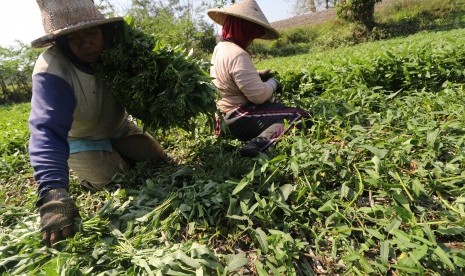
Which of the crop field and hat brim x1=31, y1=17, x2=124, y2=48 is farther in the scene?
hat brim x1=31, y1=17, x2=124, y2=48

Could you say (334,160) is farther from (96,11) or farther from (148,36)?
(96,11)

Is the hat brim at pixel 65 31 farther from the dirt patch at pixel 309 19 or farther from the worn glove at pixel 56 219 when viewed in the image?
the dirt patch at pixel 309 19

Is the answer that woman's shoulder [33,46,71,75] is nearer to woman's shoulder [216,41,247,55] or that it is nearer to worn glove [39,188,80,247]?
worn glove [39,188,80,247]

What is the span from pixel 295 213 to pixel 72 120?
1478mm

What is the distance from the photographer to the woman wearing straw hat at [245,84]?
2695 mm

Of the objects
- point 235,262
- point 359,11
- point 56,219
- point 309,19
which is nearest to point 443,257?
point 235,262

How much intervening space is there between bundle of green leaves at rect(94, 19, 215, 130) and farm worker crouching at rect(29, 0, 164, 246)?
12 centimetres

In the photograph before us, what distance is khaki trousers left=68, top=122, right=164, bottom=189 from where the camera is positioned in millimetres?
2586

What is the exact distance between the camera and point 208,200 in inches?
73.8

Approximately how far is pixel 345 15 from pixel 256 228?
1811cm

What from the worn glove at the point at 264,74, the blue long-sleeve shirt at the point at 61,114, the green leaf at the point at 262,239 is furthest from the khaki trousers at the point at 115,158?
the green leaf at the point at 262,239

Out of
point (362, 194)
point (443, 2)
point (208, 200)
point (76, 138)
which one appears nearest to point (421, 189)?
point (362, 194)

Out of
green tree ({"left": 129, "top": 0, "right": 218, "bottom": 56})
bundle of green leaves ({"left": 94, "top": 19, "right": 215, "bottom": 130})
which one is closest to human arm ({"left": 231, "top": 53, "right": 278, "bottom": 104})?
bundle of green leaves ({"left": 94, "top": 19, "right": 215, "bottom": 130})

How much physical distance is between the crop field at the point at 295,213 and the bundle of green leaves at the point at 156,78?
44cm
